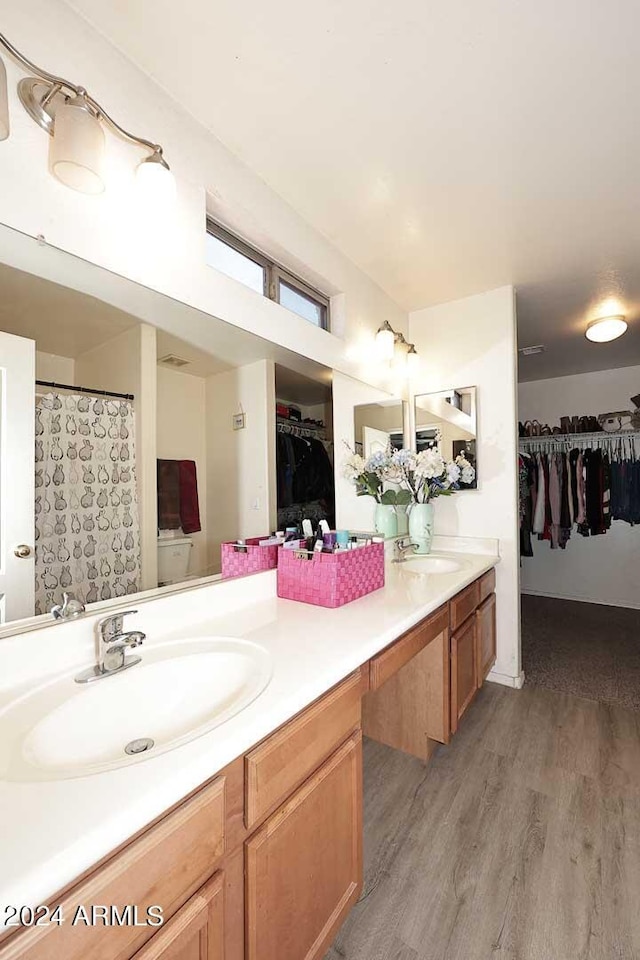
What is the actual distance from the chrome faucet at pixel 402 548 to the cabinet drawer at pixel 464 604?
399mm

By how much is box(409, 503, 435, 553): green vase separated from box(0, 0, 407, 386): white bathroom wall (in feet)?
3.60

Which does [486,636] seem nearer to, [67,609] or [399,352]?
[399,352]

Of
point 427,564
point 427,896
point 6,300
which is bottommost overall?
point 427,896

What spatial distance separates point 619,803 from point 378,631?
1352 mm

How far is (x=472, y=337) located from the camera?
261 cm

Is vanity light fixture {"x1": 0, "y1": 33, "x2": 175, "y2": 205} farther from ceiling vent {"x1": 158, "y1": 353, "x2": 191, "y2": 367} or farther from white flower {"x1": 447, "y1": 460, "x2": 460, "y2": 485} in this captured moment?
white flower {"x1": 447, "y1": 460, "x2": 460, "y2": 485}

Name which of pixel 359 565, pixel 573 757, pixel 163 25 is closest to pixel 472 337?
pixel 359 565

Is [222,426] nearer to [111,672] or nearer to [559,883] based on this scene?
[111,672]

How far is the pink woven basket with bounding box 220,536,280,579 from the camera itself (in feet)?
4.65

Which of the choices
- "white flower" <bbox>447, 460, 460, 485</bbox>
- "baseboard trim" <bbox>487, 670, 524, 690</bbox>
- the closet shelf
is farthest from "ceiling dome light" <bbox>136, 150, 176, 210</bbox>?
the closet shelf

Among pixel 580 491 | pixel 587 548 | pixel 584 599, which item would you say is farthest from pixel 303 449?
pixel 584 599

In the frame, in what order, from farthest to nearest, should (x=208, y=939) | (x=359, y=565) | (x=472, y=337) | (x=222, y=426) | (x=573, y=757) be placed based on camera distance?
(x=472, y=337) < (x=573, y=757) < (x=359, y=565) < (x=222, y=426) < (x=208, y=939)

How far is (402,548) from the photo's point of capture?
2.32 m

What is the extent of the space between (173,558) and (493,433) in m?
2.06
